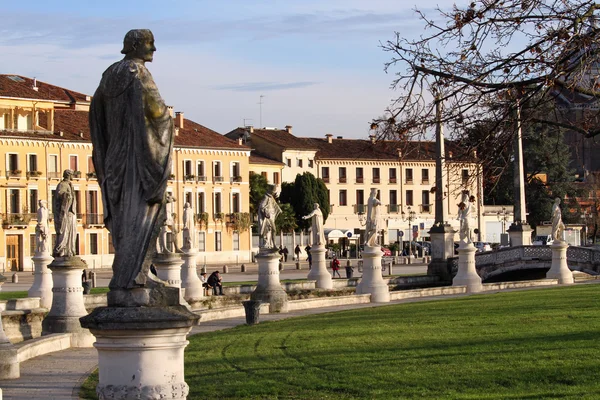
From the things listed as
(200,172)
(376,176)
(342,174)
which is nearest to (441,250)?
(200,172)

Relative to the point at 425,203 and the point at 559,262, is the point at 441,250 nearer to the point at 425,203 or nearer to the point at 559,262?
the point at 559,262

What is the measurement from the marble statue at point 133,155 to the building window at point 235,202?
78.2 meters

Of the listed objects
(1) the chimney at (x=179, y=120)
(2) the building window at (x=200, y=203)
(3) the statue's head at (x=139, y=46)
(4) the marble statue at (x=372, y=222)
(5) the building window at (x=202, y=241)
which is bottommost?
(5) the building window at (x=202, y=241)

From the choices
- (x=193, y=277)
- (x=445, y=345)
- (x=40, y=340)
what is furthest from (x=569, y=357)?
(x=193, y=277)

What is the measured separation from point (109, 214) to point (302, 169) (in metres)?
89.6

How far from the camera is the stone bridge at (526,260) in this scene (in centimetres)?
5250

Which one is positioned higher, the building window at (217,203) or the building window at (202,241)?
the building window at (217,203)

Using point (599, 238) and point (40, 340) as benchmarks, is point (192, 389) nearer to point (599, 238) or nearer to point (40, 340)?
point (40, 340)

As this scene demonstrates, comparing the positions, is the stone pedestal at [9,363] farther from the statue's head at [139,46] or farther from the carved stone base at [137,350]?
the statue's head at [139,46]

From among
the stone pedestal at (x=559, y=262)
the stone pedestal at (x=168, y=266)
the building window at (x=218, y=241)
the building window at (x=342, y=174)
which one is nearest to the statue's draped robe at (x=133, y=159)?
the stone pedestal at (x=168, y=266)

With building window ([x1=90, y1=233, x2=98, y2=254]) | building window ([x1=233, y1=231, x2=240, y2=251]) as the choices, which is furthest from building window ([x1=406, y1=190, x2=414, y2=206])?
building window ([x1=90, y1=233, x2=98, y2=254])

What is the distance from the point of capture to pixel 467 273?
4344cm

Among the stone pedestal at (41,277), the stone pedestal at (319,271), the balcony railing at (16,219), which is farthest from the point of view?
the balcony railing at (16,219)

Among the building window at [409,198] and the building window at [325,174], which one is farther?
the building window at [409,198]
